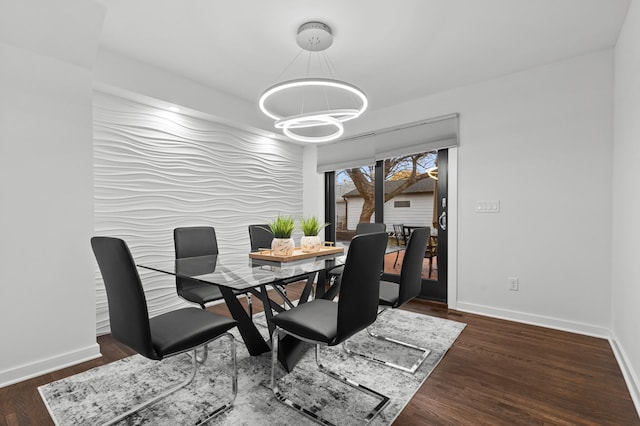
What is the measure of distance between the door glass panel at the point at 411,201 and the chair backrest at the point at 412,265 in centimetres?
139

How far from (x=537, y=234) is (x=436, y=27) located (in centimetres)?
213

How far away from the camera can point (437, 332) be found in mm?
Result: 2820

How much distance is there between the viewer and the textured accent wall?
2.95 meters

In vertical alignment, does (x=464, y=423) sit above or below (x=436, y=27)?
below

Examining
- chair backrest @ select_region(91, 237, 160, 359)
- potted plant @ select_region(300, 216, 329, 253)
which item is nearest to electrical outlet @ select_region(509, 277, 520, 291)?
potted plant @ select_region(300, 216, 329, 253)

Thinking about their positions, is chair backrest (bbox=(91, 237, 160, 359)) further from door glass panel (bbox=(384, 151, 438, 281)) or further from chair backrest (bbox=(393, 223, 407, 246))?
chair backrest (bbox=(393, 223, 407, 246))

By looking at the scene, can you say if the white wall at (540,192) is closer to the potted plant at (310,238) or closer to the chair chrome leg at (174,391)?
the potted plant at (310,238)

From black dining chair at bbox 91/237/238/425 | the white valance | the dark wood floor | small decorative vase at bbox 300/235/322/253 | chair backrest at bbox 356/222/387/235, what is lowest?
the dark wood floor

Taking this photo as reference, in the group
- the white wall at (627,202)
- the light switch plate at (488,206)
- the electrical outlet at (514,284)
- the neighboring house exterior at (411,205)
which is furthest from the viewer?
the neighboring house exterior at (411,205)

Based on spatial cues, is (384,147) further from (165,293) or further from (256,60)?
(165,293)

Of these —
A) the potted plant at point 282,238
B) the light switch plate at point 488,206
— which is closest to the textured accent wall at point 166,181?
the potted plant at point 282,238

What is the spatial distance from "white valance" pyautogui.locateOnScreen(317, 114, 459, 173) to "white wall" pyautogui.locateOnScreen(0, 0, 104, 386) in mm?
3057

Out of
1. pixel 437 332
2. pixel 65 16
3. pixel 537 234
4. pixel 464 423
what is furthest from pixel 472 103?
pixel 65 16

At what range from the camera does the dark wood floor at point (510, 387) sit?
167cm
